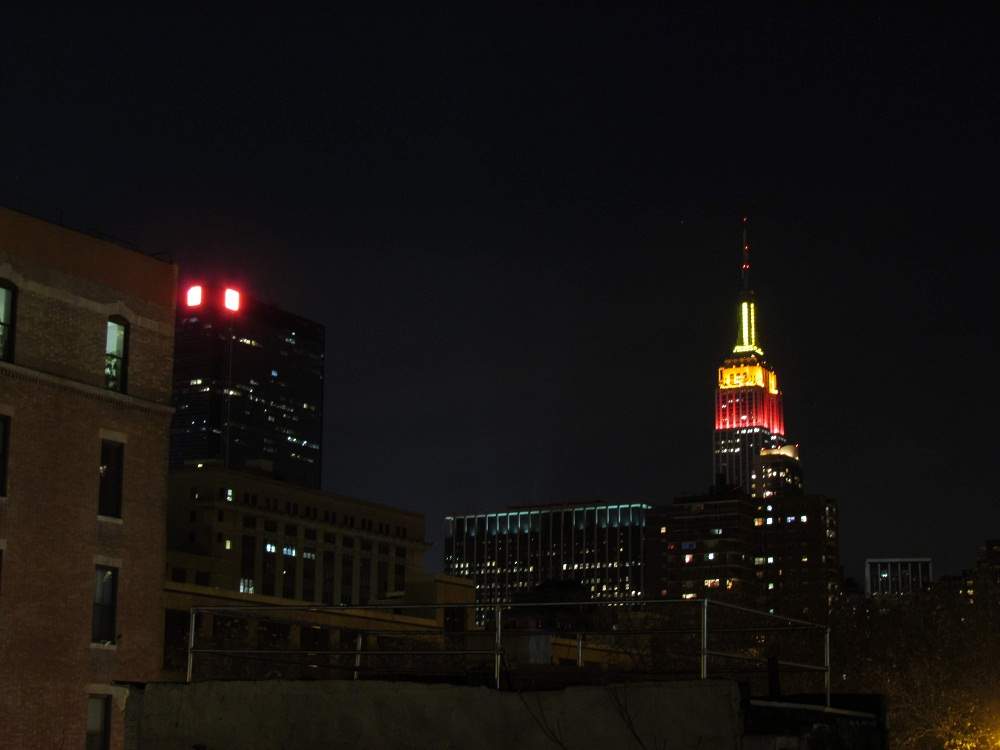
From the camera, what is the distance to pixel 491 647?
25000mm

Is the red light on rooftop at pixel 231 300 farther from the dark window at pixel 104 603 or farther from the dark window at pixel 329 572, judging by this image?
the dark window at pixel 329 572

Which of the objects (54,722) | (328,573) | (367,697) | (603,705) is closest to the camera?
(603,705)

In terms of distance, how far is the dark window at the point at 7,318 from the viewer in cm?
3712

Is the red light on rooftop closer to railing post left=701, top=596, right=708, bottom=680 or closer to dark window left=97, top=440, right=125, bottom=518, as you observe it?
dark window left=97, top=440, right=125, bottom=518

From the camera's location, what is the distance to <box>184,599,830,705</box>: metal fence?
717 inches

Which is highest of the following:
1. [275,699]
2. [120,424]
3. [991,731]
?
[120,424]

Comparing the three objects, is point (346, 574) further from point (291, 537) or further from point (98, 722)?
point (98, 722)

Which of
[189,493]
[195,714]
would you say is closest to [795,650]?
[195,714]

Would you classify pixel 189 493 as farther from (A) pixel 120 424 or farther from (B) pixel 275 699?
(B) pixel 275 699

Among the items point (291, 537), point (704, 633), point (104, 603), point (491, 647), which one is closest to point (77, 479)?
point (104, 603)

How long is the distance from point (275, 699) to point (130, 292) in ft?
82.2

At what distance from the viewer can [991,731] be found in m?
53.2

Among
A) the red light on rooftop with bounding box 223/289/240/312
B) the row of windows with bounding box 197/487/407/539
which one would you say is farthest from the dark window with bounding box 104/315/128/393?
the row of windows with bounding box 197/487/407/539

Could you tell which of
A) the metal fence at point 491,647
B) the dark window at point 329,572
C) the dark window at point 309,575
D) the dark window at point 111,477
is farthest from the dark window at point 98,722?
the dark window at point 329,572
